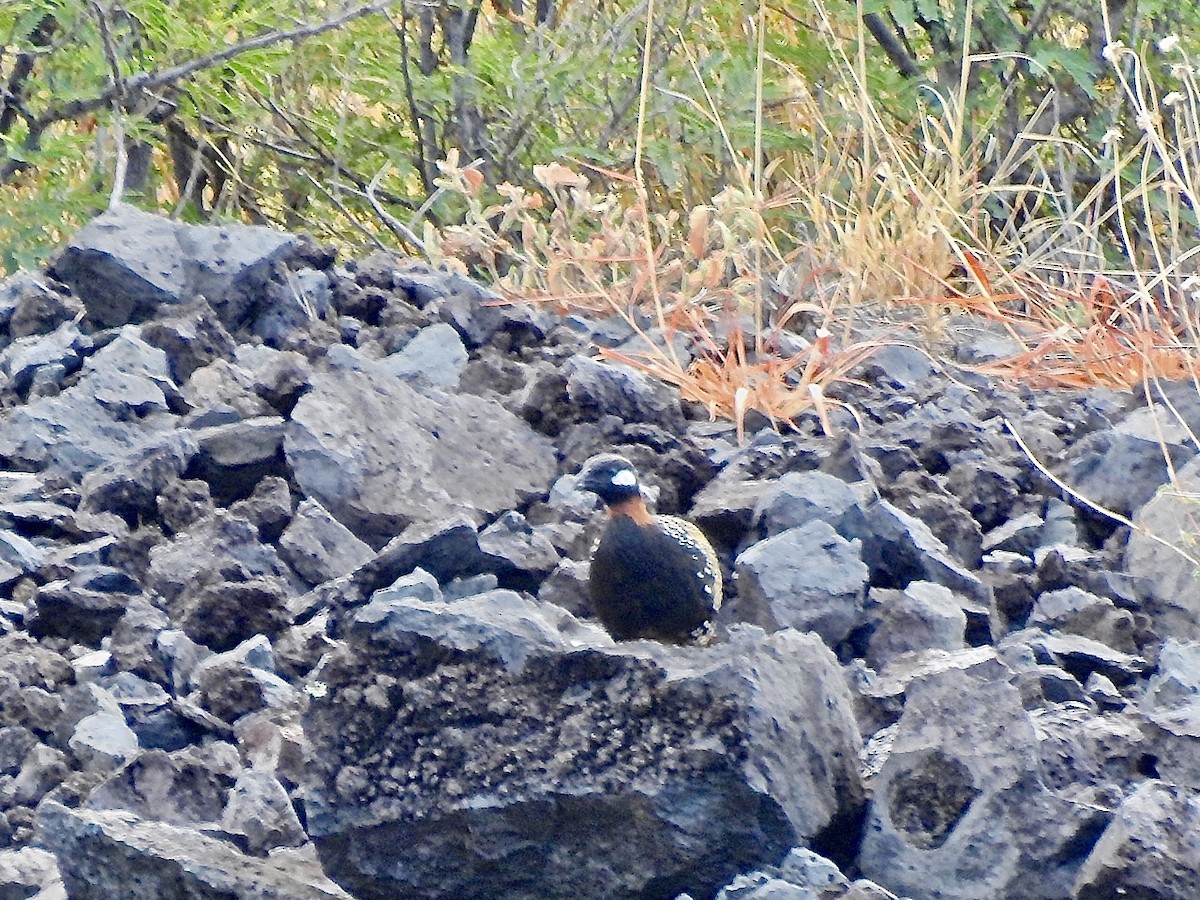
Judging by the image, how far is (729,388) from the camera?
3.91m

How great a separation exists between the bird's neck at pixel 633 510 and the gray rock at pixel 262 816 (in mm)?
856

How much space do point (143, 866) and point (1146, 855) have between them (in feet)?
3.62

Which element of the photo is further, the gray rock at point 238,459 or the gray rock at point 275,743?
the gray rock at point 238,459

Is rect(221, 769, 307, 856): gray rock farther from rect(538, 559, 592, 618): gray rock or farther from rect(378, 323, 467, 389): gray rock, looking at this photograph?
rect(378, 323, 467, 389): gray rock

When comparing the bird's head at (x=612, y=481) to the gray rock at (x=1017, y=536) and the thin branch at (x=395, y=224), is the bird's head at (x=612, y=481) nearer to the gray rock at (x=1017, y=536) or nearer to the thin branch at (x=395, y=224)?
the gray rock at (x=1017, y=536)

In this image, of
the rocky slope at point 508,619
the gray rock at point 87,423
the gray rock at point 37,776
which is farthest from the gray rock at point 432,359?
the gray rock at point 37,776

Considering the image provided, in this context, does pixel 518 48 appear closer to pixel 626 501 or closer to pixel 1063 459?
pixel 1063 459

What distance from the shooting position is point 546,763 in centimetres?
208

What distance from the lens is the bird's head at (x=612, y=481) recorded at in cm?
302

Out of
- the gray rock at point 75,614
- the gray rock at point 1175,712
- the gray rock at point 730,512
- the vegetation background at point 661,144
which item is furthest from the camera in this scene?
the vegetation background at point 661,144

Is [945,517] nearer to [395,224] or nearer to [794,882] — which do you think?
[794,882]

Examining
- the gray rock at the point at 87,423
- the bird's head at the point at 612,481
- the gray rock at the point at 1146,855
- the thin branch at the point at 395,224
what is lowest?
the thin branch at the point at 395,224

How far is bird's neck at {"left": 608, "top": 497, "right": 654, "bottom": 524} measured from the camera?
9.76 feet

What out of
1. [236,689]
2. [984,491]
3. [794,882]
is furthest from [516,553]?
[794,882]
